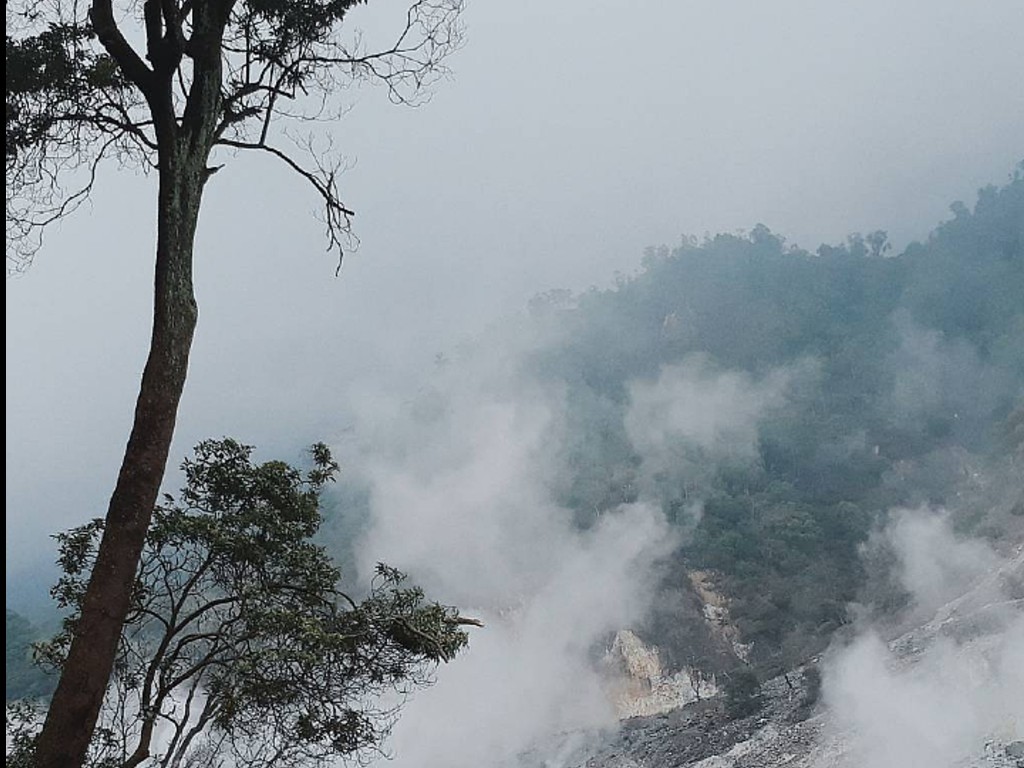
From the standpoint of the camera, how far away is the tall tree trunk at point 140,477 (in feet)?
7.02

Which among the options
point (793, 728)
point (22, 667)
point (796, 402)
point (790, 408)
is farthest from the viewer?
point (796, 402)

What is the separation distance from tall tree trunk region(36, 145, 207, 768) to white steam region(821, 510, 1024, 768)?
1497cm

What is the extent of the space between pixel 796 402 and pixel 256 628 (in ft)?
125

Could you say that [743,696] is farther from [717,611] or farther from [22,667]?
[22,667]

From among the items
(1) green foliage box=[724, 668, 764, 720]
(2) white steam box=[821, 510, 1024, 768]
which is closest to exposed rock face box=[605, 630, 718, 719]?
(1) green foliage box=[724, 668, 764, 720]

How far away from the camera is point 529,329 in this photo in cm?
4988

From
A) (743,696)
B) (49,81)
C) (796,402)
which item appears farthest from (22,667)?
Result: (796,402)

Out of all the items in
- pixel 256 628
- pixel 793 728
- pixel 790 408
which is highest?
pixel 790 408

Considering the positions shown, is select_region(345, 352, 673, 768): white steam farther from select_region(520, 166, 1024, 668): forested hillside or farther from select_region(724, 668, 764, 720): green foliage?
select_region(724, 668, 764, 720): green foliage

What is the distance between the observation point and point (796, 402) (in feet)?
126

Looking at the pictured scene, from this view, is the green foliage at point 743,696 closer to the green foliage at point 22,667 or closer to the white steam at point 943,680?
the white steam at point 943,680

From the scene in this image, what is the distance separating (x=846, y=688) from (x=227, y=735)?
17615 millimetres

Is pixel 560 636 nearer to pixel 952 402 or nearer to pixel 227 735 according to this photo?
pixel 952 402

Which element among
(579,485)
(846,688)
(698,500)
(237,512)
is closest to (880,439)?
(698,500)
